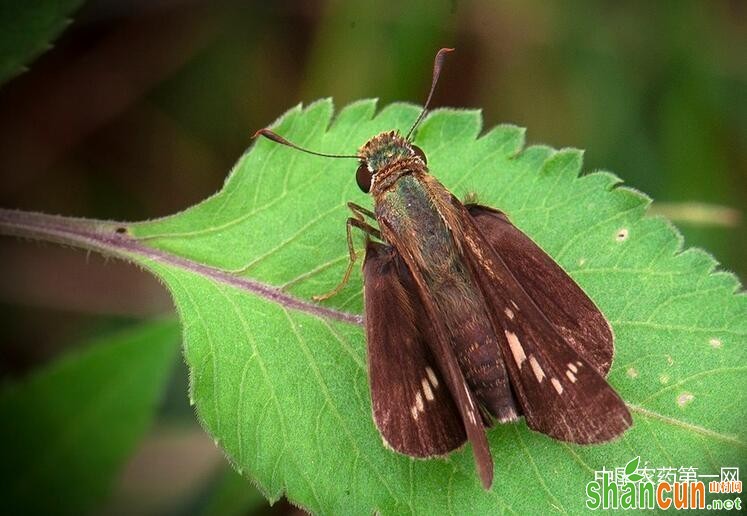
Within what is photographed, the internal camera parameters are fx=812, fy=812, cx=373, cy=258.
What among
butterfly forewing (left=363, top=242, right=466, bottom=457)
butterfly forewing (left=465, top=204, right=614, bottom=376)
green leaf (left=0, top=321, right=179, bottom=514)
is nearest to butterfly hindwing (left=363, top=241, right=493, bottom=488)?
butterfly forewing (left=363, top=242, right=466, bottom=457)

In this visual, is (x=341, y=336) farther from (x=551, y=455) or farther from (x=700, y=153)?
(x=700, y=153)

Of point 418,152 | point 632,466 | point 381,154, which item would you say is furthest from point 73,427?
point 632,466

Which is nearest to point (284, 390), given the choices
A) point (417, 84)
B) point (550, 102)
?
point (417, 84)

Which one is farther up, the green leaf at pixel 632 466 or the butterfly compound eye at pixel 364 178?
the butterfly compound eye at pixel 364 178

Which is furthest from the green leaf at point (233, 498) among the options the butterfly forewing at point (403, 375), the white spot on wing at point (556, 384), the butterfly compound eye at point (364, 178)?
the white spot on wing at point (556, 384)

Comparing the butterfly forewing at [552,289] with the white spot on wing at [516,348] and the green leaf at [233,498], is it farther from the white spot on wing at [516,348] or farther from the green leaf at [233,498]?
the green leaf at [233,498]

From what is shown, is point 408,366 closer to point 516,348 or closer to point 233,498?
point 516,348

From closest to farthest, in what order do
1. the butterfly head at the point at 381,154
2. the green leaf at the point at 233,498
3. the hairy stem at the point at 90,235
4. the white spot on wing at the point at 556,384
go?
the white spot on wing at the point at 556,384, the butterfly head at the point at 381,154, the hairy stem at the point at 90,235, the green leaf at the point at 233,498

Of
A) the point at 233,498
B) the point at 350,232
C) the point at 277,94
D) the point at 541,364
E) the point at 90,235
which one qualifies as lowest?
the point at 233,498

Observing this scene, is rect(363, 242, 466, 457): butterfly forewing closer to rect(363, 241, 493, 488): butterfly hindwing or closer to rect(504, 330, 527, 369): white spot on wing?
rect(363, 241, 493, 488): butterfly hindwing
